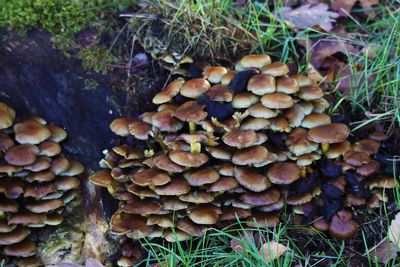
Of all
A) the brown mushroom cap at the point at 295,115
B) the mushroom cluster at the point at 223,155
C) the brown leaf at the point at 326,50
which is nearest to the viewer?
the mushroom cluster at the point at 223,155

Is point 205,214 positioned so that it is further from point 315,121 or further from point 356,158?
point 356,158

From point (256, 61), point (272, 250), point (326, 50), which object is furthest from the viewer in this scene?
point (326, 50)

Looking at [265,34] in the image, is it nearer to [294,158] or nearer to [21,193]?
[294,158]

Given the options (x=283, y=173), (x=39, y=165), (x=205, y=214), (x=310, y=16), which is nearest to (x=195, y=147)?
(x=205, y=214)

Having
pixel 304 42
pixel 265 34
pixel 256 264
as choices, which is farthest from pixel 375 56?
pixel 256 264

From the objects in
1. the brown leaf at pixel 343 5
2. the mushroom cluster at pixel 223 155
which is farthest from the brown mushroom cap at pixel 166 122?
the brown leaf at pixel 343 5

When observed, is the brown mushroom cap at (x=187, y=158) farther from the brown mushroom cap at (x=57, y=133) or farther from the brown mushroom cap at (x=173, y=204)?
the brown mushroom cap at (x=57, y=133)
